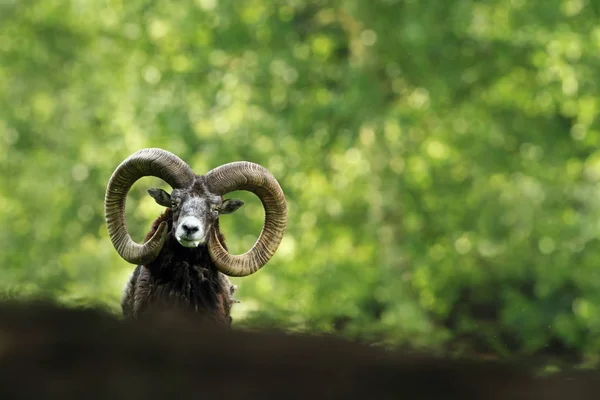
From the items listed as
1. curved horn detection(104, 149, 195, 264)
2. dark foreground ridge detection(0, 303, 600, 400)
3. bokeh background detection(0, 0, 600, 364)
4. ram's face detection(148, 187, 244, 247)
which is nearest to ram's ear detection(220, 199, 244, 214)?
ram's face detection(148, 187, 244, 247)

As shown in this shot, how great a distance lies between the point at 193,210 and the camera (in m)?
8.88

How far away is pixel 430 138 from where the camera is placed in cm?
2458

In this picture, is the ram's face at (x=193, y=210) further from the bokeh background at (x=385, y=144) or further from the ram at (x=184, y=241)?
the bokeh background at (x=385, y=144)

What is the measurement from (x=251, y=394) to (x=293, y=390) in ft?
0.25

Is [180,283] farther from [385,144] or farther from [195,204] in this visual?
[385,144]

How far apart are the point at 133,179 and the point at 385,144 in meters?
14.8

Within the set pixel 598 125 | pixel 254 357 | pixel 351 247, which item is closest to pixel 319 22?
pixel 351 247

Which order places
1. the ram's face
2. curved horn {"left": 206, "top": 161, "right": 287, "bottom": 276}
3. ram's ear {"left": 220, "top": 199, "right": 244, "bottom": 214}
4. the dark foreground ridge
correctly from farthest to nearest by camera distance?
ram's ear {"left": 220, "top": 199, "right": 244, "bottom": 214}
curved horn {"left": 206, "top": 161, "right": 287, "bottom": 276}
the ram's face
the dark foreground ridge

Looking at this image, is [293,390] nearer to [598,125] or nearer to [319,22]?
[598,125]

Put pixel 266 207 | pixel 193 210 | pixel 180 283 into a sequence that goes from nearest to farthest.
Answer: pixel 193 210, pixel 180 283, pixel 266 207

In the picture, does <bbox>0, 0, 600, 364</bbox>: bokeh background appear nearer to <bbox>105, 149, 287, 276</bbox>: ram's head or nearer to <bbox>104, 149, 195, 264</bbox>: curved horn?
<bbox>105, 149, 287, 276</bbox>: ram's head

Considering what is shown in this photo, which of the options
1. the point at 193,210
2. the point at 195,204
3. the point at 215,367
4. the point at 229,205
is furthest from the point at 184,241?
the point at 215,367

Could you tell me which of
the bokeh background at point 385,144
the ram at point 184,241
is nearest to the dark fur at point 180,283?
the ram at point 184,241

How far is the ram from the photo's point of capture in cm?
888
